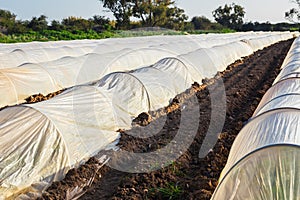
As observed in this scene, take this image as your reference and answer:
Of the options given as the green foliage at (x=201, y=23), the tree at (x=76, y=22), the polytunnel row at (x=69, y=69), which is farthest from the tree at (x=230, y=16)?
the polytunnel row at (x=69, y=69)

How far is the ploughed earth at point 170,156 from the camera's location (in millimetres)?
5000

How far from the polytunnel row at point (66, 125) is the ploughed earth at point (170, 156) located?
0.22 meters

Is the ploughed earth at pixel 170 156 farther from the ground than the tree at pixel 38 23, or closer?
closer

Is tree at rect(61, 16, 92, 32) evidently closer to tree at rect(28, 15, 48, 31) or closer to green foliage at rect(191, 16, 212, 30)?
tree at rect(28, 15, 48, 31)

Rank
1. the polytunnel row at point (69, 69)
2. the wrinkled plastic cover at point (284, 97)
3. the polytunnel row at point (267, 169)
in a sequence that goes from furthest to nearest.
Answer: the polytunnel row at point (69, 69), the wrinkled plastic cover at point (284, 97), the polytunnel row at point (267, 169)

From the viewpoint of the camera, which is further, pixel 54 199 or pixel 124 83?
pixel 124 83

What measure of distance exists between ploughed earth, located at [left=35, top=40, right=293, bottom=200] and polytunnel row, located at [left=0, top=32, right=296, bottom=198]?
0.22m

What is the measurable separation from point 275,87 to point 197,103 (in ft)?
10.1

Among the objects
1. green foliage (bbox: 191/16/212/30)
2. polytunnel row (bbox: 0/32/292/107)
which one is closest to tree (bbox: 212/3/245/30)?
green foliage (bbox: 191/16/212/30)

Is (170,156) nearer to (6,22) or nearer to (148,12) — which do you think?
(6,22)

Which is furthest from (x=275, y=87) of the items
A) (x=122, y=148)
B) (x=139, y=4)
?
(x=139, y=4)

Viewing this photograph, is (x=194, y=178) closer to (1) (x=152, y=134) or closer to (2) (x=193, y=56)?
(1) (x=152, y=134)

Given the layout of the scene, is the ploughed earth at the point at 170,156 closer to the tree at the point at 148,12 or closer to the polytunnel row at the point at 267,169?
the polytunnel row at the point at 267,169

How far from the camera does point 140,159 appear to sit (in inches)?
239
